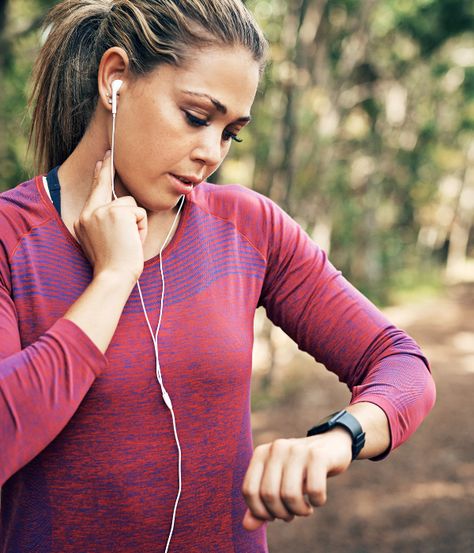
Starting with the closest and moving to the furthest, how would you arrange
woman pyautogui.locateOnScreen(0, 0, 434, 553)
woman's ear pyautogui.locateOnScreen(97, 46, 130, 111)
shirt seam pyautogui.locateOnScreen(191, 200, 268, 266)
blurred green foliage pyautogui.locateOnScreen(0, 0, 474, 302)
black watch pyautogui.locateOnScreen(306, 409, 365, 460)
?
black watch pyautogui.locateOnScreen(306, 409, 365, 460) → woman pyautogui.locateOnScreen(0, 0, 434, 553) → woman's ear pyautogui.locateOnScreen(97, 46, 130, 111) → shirt seam pyautogui.locateOnScreen(191, 200, 268, 266) → blurred green foliage pyautogui.locateOnScreen(0, 0, 474, 302)

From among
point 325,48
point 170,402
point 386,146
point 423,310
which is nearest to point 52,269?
point 170,402

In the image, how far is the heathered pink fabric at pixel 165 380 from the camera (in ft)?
4.35

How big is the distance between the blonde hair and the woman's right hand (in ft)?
0.79

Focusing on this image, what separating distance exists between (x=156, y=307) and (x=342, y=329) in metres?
0.41

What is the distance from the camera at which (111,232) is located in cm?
135

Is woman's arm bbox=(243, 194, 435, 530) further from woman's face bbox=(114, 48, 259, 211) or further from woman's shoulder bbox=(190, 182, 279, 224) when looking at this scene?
woman's face bbox=(114, 48, 259, 211)

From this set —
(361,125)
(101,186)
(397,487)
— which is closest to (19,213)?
(101,186)

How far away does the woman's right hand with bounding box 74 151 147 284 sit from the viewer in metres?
1.33

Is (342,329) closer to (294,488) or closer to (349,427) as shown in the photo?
(349,427)

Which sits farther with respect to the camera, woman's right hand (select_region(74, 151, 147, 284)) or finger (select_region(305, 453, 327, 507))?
woman's right hand (select_region(74, 151, 147, 284))

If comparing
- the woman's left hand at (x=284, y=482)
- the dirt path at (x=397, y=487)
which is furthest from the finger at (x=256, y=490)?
the dirt path at (x=397, y=487)

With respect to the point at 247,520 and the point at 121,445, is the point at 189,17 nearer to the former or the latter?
the point at 121,445

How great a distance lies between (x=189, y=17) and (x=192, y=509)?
102 centimetres

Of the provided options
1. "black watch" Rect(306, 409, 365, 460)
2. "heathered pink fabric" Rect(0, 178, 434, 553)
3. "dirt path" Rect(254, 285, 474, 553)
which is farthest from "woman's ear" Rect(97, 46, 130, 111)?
"dirt path" Rect(254, 285, 474, 553)
